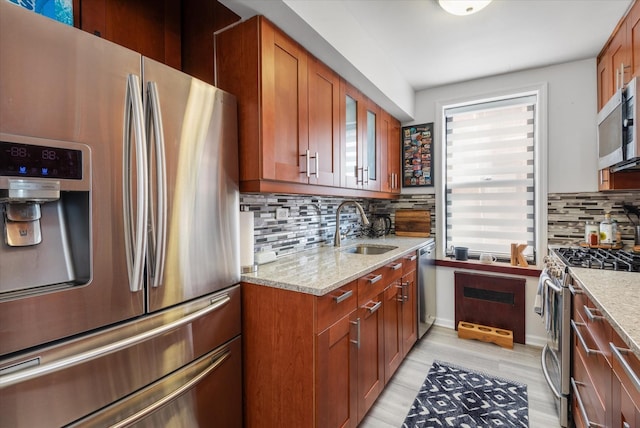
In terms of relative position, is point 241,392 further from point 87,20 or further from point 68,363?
point 87,20

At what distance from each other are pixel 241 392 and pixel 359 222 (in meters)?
2.12

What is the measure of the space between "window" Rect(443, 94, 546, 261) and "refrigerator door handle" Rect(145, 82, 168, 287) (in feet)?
9.36

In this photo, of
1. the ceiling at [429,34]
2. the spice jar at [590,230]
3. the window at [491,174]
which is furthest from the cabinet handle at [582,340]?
the ceiling at [429,34]

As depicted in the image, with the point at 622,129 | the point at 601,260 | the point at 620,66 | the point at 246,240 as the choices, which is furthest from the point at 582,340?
the point at 620,66

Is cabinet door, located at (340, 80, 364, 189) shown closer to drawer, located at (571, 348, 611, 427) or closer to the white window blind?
the white window blind

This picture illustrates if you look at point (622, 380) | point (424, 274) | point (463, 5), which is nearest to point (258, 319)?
point (622, 380)

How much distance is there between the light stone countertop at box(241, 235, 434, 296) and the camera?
53.7 inches

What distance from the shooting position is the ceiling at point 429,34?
1654mm

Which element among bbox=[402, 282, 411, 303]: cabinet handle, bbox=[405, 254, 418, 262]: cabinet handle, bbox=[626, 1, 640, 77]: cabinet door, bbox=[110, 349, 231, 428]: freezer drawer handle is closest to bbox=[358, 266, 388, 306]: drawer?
bbox=[402, 282, 411, 303]: cabinet handle

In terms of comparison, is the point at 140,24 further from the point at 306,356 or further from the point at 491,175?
the point at 491,175

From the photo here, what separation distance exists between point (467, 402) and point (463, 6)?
248 cm

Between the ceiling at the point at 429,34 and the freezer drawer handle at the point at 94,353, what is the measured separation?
1410mm

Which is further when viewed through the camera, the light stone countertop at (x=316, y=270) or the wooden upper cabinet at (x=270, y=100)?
the wooden upper cabinet at (x=270, y=100)

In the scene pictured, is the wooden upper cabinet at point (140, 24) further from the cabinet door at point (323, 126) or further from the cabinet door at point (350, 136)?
the cabinet door at point (350, 136)
